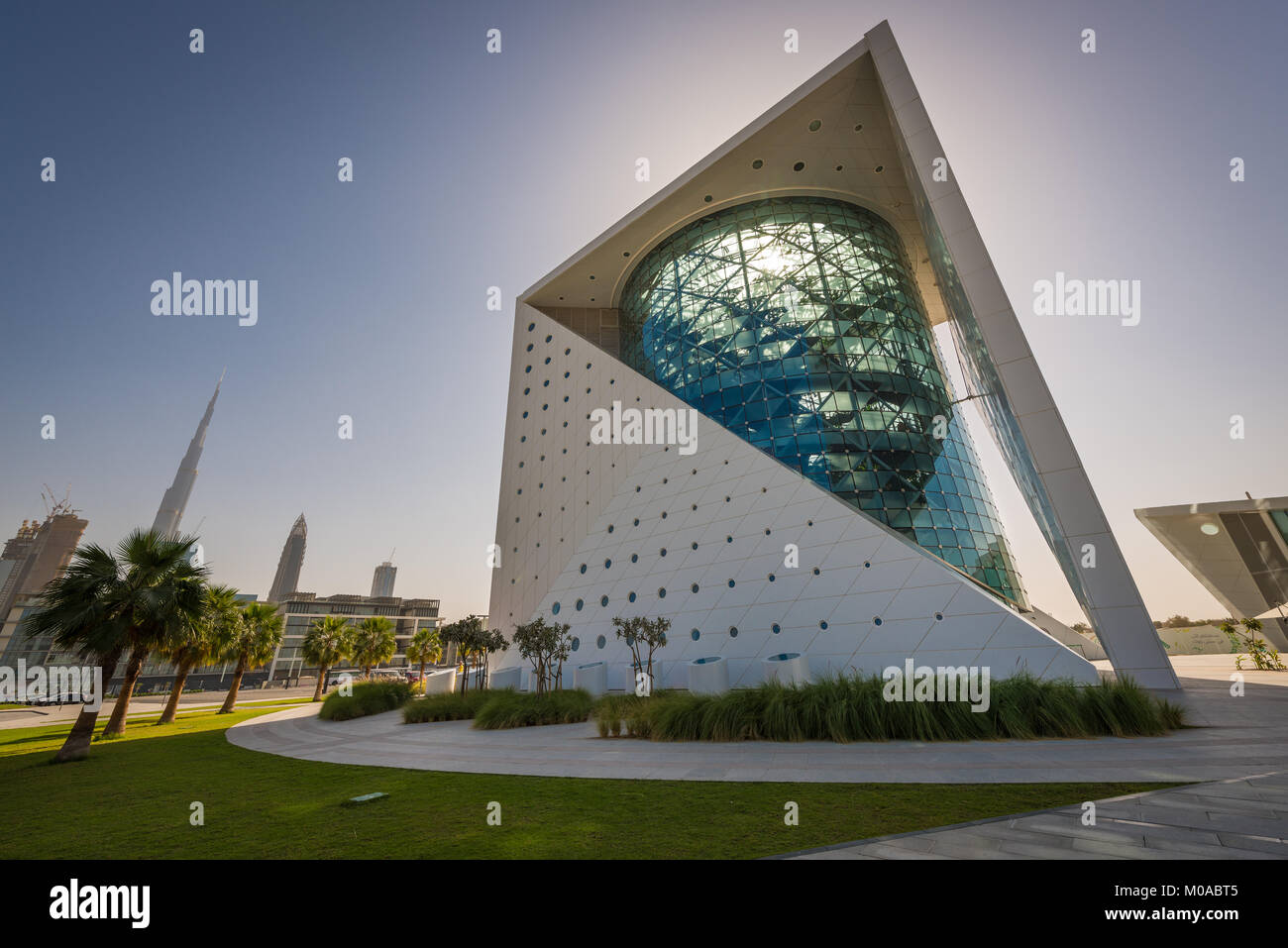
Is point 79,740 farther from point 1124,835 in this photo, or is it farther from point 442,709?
point 1124,835

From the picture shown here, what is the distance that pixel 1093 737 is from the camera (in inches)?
320

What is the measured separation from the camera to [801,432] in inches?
805

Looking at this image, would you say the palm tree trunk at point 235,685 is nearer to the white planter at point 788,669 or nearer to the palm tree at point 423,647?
the palm tree at point 423,647

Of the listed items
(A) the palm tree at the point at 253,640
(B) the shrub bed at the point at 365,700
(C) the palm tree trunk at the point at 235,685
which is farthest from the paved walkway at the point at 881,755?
(C) the palm tree trunk at the point at 235,685

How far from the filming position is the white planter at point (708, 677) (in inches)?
585

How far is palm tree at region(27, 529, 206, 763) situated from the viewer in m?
12.1

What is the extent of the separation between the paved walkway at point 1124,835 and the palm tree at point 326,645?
3467 cm

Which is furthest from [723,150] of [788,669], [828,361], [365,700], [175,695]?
[175,695]

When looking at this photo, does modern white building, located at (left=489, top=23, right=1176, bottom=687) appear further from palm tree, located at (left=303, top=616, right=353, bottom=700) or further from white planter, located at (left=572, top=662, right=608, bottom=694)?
palm tree, located at (left=303, top=616, right=353, bottom=700)

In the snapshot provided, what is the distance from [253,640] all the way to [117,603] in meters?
14.8

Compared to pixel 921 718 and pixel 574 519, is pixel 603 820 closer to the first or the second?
pixel 921 718

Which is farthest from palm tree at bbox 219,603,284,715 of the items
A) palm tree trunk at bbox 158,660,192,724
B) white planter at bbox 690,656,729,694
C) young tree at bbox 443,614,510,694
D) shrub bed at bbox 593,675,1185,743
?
shrub bed at bbox 593,675,1185,743
